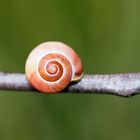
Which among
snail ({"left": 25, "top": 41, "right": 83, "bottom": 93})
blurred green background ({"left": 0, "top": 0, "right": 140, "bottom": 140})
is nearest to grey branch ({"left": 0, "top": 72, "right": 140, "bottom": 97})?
snail ({"left": 25, "top": 41, "right": 83, "bottom": 93})

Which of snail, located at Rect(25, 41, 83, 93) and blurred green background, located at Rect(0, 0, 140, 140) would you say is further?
blurred green background, located at Rect(0, 0, 140, 140)

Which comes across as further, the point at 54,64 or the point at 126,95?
the point at 54,64

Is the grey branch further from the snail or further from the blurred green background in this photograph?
the blurred green background

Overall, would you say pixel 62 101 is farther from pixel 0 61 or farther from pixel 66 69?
pixel 66 69

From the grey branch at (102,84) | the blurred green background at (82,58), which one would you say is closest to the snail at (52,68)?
the grey branch at (102,84)

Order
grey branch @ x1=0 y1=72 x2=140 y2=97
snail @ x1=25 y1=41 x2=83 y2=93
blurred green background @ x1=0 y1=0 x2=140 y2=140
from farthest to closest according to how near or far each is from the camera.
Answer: blurred green background @ x1=0 y1=0 x2=140 y2=140
snail @ x1=25 y1=41 x2=83 y2=93
grey branch @ x1=0 y1=72 x2=140 y2=97
